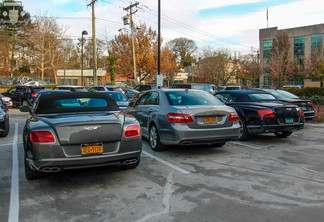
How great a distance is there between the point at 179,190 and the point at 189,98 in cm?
319

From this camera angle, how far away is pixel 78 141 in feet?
14.3

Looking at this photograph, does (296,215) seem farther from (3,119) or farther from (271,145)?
(3,119)

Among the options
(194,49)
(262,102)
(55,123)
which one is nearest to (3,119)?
(55,123)

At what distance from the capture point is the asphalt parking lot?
367cm

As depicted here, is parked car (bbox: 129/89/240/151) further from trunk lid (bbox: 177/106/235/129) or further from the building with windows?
the building with windows

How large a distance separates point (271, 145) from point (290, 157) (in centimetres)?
141

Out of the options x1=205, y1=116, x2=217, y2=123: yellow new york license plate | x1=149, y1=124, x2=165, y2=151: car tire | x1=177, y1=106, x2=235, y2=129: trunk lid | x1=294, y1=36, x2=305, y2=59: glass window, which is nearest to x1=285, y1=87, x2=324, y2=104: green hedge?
x1=177, y1=106, x2=235, y2=129: trunk lid

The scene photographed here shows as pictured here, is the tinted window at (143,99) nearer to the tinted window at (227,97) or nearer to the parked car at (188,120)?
the parked car at (188,120)

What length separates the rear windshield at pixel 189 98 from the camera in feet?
23.4

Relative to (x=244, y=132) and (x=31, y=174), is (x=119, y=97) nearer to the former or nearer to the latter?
(x=244, y=132)

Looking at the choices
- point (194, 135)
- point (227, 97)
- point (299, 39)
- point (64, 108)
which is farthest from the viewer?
point (299, 39)

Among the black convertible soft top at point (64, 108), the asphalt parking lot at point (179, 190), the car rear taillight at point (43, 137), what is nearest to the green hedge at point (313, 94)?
the asphalt parking lot at point (179, 190)

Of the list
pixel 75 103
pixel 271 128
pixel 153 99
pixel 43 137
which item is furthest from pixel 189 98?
pixel 43 137

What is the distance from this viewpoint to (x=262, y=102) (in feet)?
29.2
